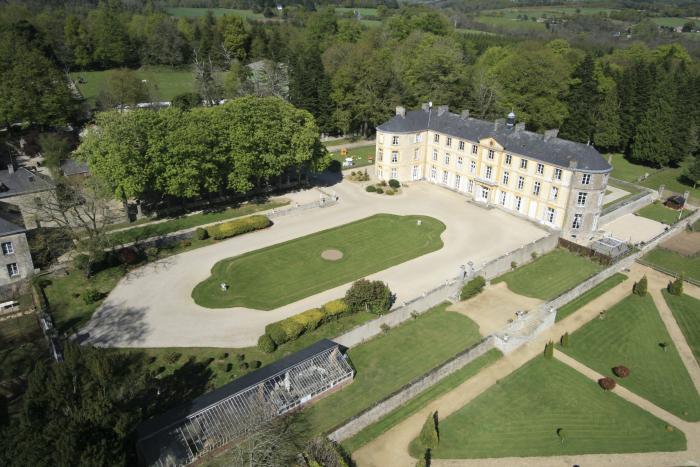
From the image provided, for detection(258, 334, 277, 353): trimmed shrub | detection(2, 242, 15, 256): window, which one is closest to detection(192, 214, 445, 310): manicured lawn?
detection(258, 334, 277, 353): trimmed shrub

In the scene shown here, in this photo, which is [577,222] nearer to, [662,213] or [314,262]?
[662,213]

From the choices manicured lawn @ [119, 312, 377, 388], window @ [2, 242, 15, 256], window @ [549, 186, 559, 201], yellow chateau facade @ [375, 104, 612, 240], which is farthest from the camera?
window @ [549, 186, 559, 201]

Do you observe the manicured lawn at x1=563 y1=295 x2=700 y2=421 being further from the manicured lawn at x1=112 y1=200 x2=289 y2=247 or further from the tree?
the manicured lawn at x1=112 y1=200 x2=289 y2=247

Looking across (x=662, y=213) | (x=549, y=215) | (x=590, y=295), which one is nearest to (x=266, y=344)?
(x=590, y=295)

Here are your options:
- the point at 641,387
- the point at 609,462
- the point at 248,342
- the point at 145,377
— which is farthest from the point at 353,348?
the point at 641,387

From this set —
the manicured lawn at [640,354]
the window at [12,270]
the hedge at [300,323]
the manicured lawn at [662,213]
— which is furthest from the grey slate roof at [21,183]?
the manicured lawn at [662,213]

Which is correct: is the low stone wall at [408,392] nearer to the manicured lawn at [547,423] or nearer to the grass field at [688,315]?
the manicured lawn at [547,423]
